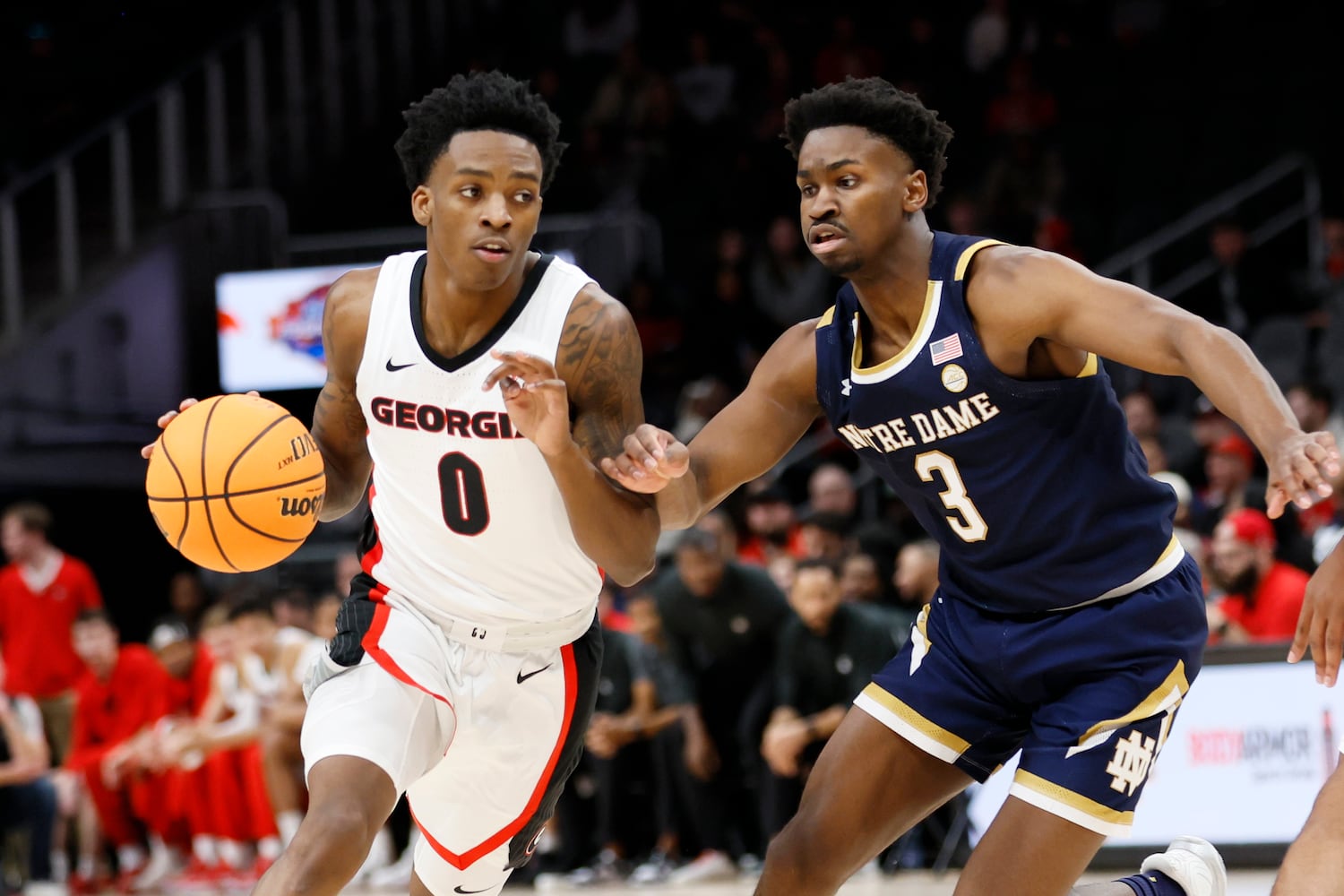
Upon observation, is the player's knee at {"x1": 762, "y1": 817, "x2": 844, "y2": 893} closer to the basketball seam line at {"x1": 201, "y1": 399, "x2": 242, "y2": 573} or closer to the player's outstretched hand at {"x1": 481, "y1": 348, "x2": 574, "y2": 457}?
the player's outstretched hand at {"x1": 481, "y1": 348, "x2": 574, "y2": 457}

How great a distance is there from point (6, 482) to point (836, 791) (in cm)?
1150

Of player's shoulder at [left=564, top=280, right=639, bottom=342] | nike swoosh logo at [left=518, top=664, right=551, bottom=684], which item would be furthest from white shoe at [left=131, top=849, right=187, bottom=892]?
player's shoulder at [left=564, top=280, right=639, bottom=342]

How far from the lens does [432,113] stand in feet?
15.4

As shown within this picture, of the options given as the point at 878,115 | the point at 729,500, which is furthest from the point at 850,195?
the point at 729,500

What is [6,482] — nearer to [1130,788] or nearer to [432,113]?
[432,113]

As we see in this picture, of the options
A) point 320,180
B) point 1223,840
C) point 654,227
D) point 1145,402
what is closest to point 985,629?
point 1223,840

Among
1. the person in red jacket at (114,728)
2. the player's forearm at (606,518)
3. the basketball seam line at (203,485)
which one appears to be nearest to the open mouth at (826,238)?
the player's forearm at (606,518)

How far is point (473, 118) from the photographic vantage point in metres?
4.65

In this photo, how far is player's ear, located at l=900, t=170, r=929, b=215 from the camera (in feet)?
14.6

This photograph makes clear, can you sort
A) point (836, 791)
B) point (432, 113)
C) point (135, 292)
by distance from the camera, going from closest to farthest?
point (836, 791) → point (432, 113) → point (135, 292)

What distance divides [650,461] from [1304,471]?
1469mm

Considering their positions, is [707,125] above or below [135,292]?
above

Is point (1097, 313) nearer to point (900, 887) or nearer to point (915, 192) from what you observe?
point (915, 192)

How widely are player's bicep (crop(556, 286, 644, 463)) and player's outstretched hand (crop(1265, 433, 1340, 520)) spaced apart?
5.62 ft
